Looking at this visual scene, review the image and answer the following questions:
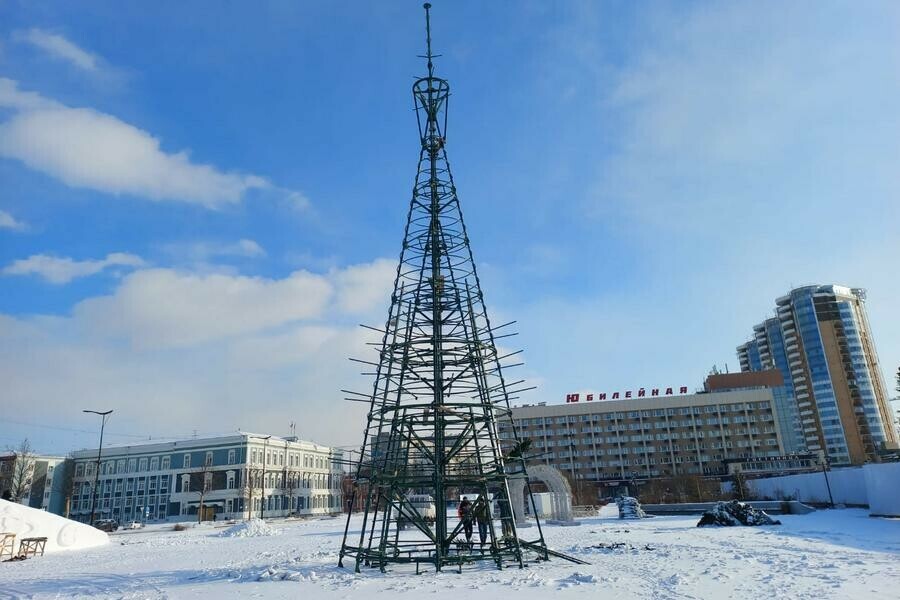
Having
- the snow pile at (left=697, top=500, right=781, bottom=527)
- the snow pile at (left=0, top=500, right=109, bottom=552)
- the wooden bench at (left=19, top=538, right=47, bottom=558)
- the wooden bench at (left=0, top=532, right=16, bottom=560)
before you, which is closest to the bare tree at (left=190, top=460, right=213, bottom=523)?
the snow pile at (left=0, top=500, right=109, bottom=552)

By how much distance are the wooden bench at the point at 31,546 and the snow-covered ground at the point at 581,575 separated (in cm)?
325

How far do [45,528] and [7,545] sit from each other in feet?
10.0

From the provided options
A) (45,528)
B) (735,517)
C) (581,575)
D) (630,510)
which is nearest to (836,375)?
(630,510)

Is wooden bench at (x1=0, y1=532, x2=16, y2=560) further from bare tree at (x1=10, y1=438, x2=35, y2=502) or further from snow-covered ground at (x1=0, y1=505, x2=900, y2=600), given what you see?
bare tree at (x1=10, y1=438, x2=35, y2=502)

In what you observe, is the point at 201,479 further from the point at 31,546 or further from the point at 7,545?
the point at 7,545

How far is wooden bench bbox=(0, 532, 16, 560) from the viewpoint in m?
23.7

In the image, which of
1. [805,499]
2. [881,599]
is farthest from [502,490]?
[805,499]

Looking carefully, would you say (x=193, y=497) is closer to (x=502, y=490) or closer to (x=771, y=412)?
(x=502, y=490)

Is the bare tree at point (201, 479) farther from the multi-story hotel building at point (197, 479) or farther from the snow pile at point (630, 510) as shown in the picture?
the snow pile at point (630, 510)

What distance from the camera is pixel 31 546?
26344 mm

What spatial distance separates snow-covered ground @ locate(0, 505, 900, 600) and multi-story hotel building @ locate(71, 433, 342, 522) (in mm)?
56022

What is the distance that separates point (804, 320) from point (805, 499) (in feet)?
357

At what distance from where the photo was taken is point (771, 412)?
98.7 metres

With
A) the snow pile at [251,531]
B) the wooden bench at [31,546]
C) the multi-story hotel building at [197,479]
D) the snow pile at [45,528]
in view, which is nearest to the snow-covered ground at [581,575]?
the wooden bench at [31,546]
